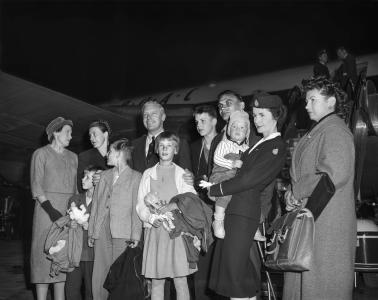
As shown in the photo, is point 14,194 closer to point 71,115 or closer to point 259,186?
point 71,115

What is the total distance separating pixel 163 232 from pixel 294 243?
1.17m

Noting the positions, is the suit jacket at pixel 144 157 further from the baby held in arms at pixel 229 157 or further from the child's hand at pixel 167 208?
the baby held in arms at pixel 229 157

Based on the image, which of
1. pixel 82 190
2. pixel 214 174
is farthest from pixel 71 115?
pixel 214 174

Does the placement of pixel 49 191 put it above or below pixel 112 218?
above

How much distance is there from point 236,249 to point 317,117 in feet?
3.16

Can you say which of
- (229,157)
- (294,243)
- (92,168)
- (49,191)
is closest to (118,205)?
(92,168)

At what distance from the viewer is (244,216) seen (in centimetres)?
286

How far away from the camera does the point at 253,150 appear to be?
2967mm

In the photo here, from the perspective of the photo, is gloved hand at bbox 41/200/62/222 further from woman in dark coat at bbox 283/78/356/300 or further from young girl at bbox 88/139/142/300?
woman in dark coat at bbox 283/78/356/300

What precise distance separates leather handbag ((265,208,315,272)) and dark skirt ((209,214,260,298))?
174mm

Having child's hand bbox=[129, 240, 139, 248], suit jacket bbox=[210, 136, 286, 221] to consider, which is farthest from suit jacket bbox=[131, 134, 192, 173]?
suit jacket bbox=[210, 136, 286, 221]

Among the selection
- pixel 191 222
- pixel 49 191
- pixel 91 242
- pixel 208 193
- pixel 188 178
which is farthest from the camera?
pixel 49 191

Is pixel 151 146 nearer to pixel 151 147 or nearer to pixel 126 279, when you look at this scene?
pixel 151 147

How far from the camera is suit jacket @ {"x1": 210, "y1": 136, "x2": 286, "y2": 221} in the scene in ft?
9.28
